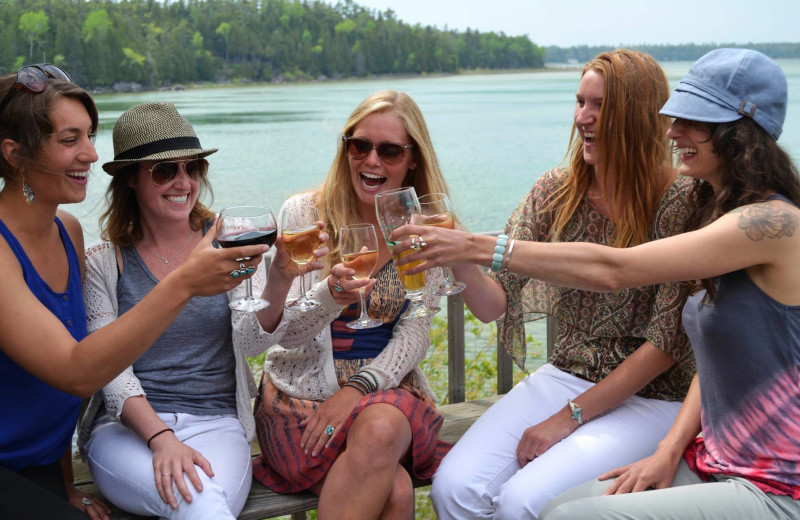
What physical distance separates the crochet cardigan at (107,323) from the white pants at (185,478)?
8 cm

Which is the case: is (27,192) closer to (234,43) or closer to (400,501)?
(400,501)

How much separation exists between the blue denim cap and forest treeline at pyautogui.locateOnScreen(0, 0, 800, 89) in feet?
2.62

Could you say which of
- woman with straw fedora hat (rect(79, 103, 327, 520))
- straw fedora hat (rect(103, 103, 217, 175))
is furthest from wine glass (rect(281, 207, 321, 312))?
straw fedora hat (rect(103, 103, 217, 175))

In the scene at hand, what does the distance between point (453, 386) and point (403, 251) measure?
1976 mm

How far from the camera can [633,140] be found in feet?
10.2

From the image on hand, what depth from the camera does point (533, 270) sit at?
250cm

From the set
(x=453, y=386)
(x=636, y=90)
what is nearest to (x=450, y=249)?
(x=636, y=90)

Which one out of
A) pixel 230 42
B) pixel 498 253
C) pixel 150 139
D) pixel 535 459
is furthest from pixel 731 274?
pixel 230 42

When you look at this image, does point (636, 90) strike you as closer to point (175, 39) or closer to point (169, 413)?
point (169, 413)

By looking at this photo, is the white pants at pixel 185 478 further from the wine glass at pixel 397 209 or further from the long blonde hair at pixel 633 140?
the long blonde hair at pixel 633 140

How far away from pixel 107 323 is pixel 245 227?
966mm

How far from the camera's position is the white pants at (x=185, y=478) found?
2662 millimetres

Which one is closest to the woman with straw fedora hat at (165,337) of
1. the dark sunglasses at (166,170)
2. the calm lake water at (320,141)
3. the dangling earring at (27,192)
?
the dark sunglasses at (166,170)

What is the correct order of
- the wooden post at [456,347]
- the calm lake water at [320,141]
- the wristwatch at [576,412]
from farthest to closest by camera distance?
the calm lake water at [320,141] → the wooden post at [456,347] → the wristwatch at [576,412]
